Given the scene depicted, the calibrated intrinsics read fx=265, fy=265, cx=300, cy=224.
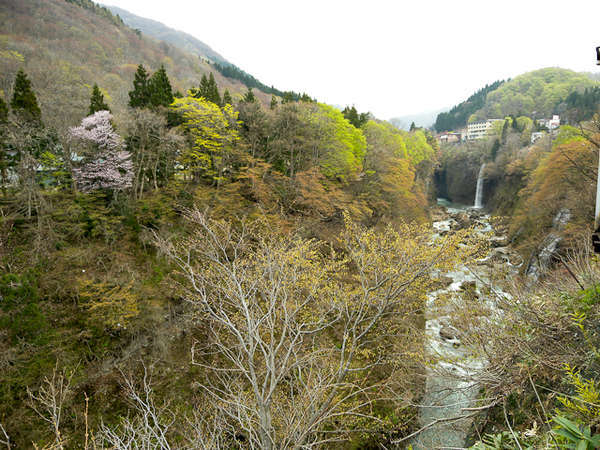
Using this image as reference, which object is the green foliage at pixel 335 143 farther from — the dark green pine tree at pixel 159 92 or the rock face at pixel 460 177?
the rock face at pixel 460 177

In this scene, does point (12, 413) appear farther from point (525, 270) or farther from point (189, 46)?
point (189, 46)

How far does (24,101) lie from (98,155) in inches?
176

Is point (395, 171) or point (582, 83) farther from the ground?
point (582, 83)

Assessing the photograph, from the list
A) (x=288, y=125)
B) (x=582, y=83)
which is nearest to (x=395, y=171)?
(x=288, y=125)

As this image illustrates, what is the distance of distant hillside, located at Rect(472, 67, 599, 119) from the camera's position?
6475 cm

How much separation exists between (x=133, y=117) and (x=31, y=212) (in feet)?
22.8

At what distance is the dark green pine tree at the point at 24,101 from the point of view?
1286 cm

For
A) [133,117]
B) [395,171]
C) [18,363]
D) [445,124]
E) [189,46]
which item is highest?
[189,46]

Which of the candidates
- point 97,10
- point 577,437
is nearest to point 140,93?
point 577,437

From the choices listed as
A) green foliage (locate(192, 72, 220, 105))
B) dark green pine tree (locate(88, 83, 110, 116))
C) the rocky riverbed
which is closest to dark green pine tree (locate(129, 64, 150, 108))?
dark green pine tree (locate(88, 83, 110, 116))

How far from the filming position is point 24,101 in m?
13.2

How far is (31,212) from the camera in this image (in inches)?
466

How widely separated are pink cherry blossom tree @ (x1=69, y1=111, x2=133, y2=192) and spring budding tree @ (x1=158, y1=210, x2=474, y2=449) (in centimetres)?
515

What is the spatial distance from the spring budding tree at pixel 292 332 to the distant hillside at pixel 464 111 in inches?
3868
